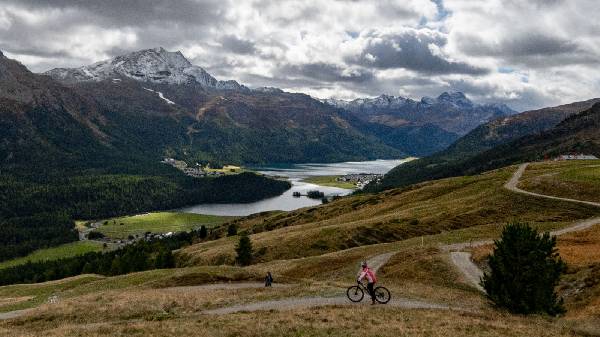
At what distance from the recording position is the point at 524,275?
3347cm

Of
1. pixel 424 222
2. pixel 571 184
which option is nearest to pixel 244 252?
pixel 424 222

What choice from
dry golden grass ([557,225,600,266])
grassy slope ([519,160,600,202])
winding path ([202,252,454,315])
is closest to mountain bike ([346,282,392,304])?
winding path ([202,252,454,315])

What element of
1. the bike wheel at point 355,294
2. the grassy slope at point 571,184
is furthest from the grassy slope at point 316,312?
the grassy slope at point 571,184

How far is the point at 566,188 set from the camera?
364 feet

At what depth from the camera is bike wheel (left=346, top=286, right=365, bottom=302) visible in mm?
38094

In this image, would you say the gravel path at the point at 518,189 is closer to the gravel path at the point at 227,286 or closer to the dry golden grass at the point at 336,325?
the gravel path at the point at 227,286

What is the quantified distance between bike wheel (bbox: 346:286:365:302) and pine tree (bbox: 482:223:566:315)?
1012cm

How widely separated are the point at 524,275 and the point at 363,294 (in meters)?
12.0

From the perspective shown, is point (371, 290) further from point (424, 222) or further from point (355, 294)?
point (424, 222)

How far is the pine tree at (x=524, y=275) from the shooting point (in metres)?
33.4

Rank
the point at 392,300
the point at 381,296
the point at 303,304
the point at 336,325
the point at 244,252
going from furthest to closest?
the point at 244,252
the point at 392,300
the point at 381,296
the point at 303,304
the point at 336,325

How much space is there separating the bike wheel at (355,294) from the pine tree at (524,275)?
10121 mm

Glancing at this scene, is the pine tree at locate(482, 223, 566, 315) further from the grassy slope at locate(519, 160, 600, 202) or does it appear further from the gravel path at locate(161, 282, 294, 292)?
the grassy slope at locate(519, 160, 600, 202)

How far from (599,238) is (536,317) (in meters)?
40.4
